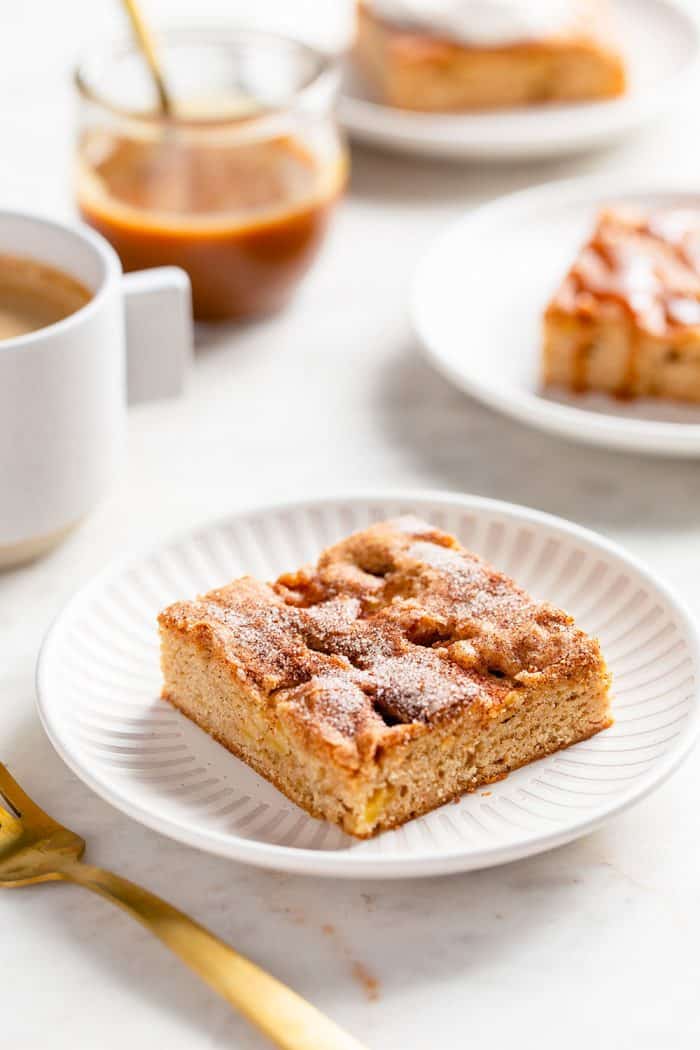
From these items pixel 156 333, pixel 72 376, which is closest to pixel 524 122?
pixel 156 333

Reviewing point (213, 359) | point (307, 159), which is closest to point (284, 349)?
point (213, 359)

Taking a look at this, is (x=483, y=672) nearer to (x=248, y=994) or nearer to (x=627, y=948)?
(x=627, y=948)

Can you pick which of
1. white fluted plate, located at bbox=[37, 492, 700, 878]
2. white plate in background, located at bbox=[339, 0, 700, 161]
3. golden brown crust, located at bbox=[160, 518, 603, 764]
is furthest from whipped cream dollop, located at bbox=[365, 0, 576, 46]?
golden brown crust, located at bbox=[160, 518, 603, 764]

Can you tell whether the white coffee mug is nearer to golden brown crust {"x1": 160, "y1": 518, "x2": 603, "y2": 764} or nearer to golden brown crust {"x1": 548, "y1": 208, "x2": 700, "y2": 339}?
golden brown crust {"x1": 160, "y1": 518, "x2": 603, "y2": 764}

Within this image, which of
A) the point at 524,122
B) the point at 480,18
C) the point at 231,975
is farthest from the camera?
the point at 480,18

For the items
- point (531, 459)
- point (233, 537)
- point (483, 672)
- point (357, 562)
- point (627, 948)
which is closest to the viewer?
point (627, 948)

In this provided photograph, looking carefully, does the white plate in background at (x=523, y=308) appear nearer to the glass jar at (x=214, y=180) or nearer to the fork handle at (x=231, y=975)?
the glass jar at (x=214, y=180)

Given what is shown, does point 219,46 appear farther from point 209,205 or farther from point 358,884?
point 358,884
